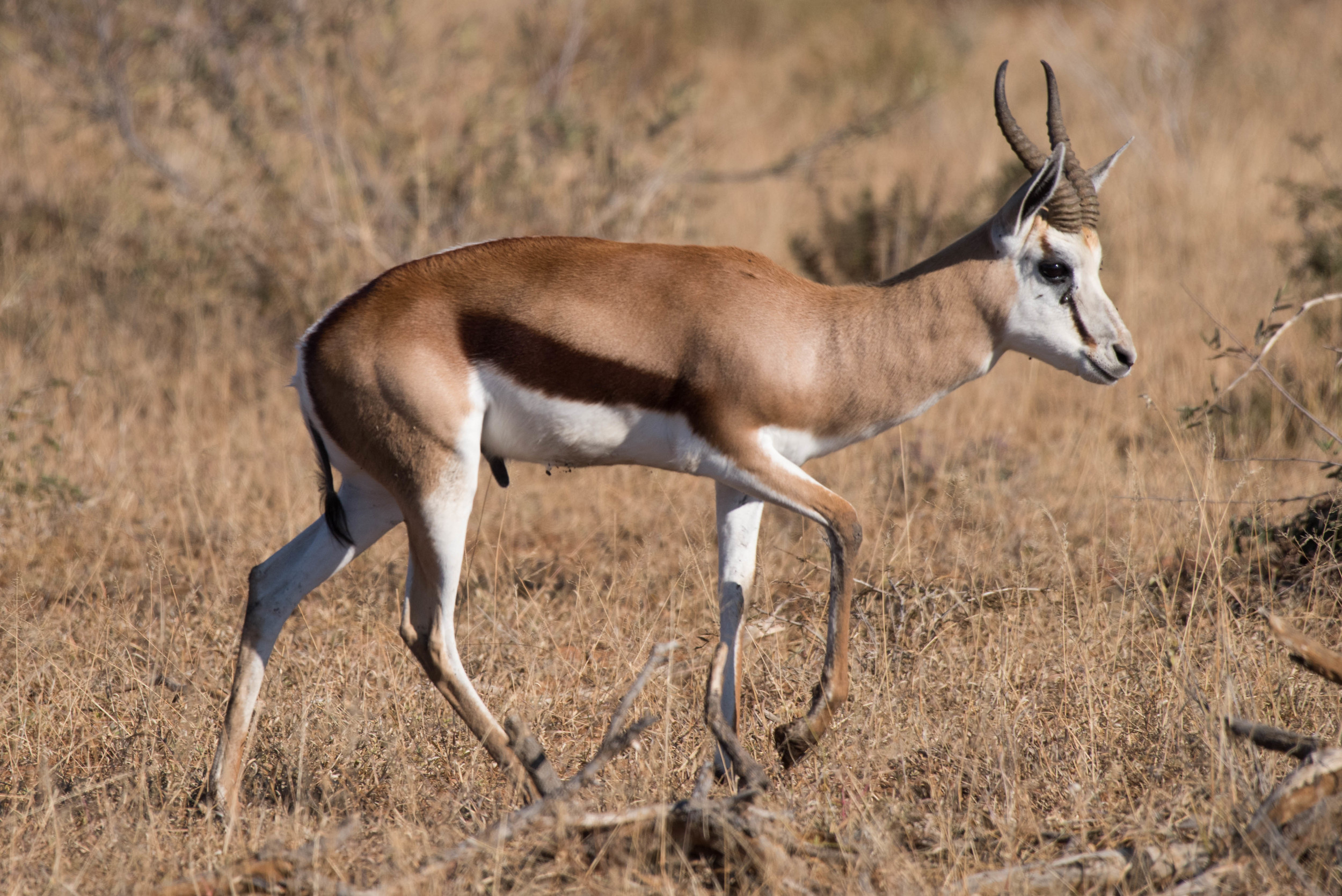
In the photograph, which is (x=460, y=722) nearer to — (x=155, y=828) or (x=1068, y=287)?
(x=155, y=828)

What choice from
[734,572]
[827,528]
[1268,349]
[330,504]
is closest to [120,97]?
[330,504]

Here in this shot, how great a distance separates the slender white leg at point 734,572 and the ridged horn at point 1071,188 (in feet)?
4.45

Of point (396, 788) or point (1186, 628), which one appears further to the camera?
point (1186, 628)

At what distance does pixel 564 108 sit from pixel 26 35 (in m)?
3.67

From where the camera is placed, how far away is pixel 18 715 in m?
4.29

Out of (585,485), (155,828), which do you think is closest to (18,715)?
(155,828)

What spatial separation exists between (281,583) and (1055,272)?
2666mm

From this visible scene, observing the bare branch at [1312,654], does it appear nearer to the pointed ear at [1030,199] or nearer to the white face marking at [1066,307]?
the white face marking at [1066,307]

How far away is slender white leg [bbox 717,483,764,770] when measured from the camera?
4.04 metres

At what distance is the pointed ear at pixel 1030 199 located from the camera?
3.82m

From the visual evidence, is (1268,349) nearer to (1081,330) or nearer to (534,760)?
(1081,330)

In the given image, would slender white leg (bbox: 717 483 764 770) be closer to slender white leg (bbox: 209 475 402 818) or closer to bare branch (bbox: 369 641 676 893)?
bare branch (bbox: 369 641 676 893)

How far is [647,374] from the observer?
381 centimetres

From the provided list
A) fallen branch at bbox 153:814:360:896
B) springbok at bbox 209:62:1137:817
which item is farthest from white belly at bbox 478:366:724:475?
fallen branch at bbox 153:814:360:896
